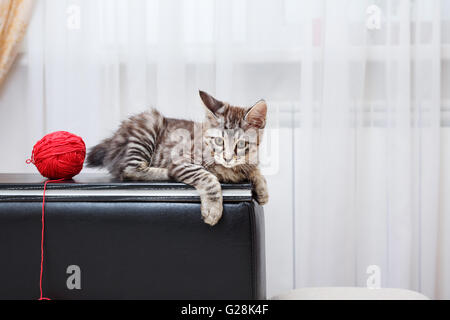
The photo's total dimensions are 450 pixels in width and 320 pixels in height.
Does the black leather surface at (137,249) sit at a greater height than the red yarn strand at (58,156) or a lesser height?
lesser

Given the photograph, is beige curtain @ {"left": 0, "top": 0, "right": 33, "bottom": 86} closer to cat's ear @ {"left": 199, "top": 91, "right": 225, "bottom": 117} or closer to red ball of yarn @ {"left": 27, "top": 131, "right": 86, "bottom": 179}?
red ball of yarn @ {"left": 27, "top": 131, "right": 86, "bottom": 179}

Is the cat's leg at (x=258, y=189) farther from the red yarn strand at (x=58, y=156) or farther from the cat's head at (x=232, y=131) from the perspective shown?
the red yarn strand at (x=58, y=156)

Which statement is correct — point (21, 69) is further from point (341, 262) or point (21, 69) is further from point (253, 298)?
point (341, 262)

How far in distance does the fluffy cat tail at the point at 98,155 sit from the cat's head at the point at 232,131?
0.32 meters

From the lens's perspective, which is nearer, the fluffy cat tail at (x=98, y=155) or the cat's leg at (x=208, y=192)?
the cat's leg at (x=208, y=192)

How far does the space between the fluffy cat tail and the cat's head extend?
Result: 1.06 ft

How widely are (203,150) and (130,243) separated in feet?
0.96

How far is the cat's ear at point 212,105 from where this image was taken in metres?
A: 1.00

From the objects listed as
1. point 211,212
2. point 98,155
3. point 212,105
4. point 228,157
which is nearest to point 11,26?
point 98,155

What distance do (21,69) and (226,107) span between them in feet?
3.41

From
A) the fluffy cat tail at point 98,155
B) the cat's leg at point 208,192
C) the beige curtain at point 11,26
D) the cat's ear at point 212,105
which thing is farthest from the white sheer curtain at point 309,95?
the cat's leg at point 208,192

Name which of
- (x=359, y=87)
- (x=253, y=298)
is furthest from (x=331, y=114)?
(x=253, y=298)

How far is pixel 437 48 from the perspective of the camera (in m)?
1.46

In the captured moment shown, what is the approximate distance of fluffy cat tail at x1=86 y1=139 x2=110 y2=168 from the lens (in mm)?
1174
